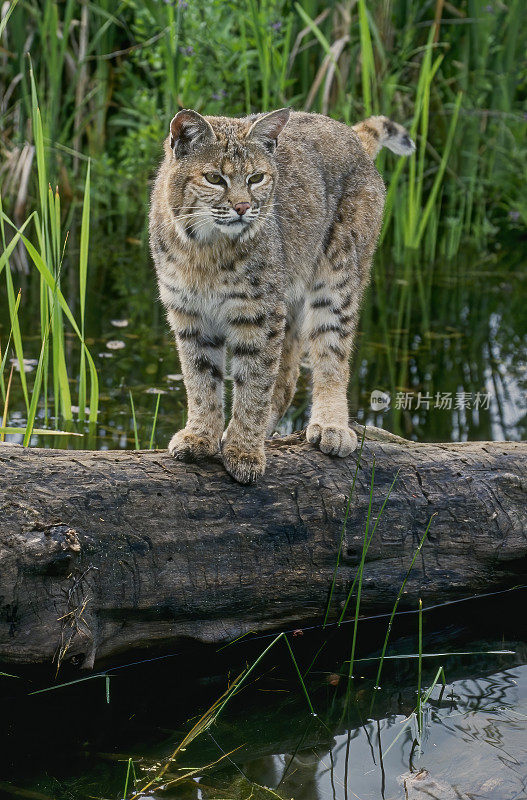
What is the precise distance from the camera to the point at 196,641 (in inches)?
125

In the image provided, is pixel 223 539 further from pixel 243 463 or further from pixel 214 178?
pixel 214 178

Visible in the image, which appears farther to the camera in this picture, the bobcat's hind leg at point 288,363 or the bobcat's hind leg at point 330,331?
the bobcat's hind leg at point 288,363

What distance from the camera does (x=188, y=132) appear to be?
3.24 metres

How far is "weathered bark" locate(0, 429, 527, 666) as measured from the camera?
2816 mm

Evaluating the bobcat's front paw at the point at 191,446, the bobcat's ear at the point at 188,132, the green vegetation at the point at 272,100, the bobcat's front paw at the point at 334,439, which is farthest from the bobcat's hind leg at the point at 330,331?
the green vegetation at the point at 272,100

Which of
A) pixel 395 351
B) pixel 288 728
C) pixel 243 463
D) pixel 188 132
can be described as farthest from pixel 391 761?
pixel 395 351

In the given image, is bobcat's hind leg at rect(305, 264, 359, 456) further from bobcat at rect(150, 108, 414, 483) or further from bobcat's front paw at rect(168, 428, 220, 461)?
bobcat's front paw at rect(168, 428, 220, 461)

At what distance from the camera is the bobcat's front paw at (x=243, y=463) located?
325cm

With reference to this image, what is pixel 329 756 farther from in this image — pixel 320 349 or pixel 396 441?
pixel 320 349

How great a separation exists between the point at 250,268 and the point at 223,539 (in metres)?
0.90

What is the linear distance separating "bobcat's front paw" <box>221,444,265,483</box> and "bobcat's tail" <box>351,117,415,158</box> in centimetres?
182

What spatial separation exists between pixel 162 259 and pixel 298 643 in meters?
1.38

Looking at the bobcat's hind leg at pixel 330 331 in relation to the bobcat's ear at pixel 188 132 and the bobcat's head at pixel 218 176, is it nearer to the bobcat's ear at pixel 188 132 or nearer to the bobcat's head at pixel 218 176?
the bobcat's head at pixel 218 176

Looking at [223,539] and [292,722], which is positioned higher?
[223,539]
